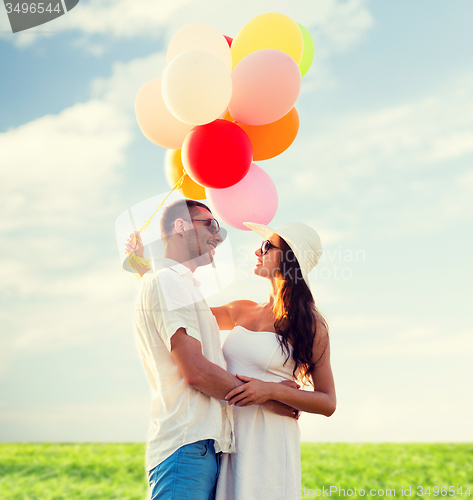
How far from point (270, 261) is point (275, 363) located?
0.60m

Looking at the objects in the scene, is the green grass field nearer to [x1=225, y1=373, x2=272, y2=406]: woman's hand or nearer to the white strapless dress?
the white strapless dress

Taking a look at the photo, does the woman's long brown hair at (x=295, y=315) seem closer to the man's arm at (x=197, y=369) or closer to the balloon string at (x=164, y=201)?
the man's arm at (x=197, y=369)

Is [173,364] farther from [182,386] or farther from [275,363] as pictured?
[275,363]

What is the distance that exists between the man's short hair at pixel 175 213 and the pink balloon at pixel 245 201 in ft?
0.97

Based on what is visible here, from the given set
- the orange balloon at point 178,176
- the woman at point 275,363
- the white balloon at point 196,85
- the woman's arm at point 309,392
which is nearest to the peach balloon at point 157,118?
the orange balloon at point 178,176

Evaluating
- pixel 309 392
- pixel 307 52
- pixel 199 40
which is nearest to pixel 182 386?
pixel 309 392

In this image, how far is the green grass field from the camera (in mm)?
5395

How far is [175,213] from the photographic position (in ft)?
7.38

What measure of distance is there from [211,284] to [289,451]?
35.8 inches

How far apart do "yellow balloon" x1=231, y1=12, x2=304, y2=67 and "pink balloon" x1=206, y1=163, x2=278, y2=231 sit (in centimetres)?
73

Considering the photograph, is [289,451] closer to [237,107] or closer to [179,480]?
[179,480]

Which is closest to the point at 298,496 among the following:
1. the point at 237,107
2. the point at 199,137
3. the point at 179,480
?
the point at 179,480

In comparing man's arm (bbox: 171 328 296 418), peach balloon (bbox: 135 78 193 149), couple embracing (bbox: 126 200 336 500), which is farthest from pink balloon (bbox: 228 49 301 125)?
man's arm (bbox: 171 328 296 418)

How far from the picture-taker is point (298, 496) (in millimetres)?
1990
